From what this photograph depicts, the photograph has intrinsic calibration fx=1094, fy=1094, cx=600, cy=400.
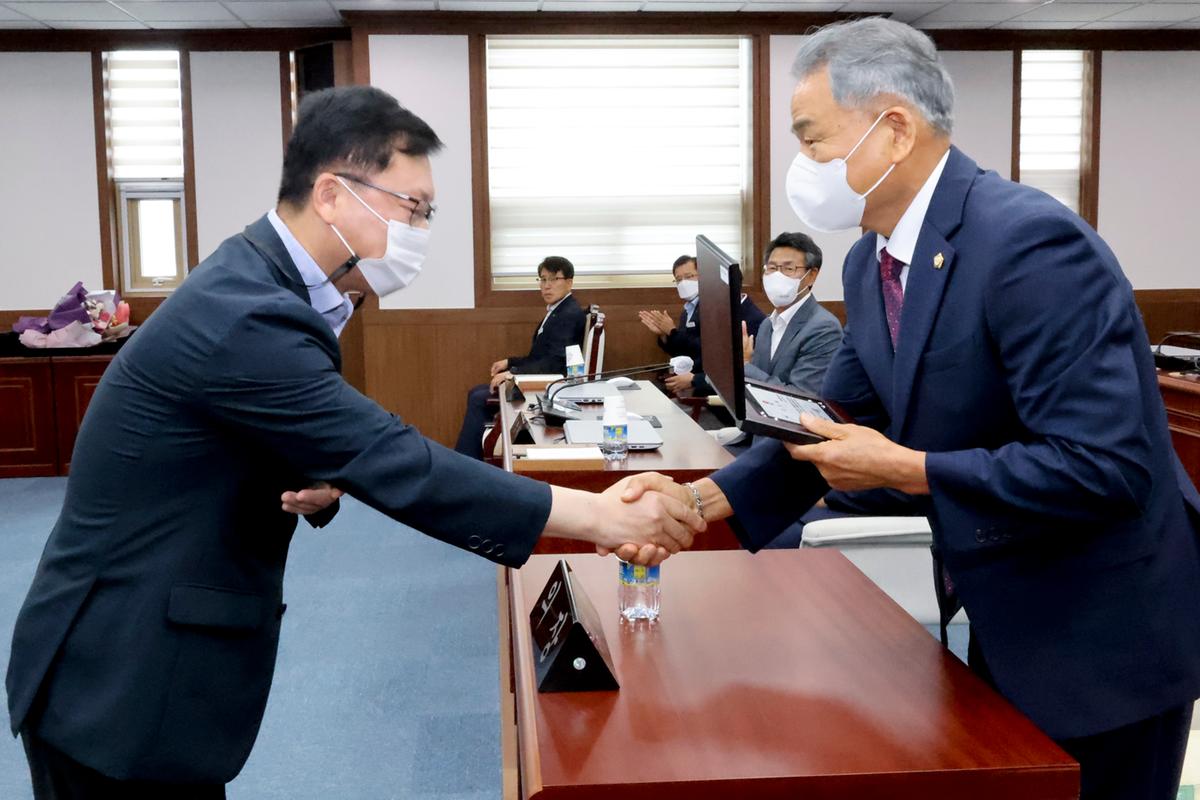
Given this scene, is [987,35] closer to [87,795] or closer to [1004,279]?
[1004,279]

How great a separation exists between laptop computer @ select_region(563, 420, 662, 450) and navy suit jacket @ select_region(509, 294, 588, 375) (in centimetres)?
255

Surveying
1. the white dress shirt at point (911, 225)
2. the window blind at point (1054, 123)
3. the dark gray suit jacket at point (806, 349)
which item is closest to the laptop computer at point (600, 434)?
the dark gray suit jacket at point (806, 349)

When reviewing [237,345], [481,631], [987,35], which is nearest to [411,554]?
[481,631]

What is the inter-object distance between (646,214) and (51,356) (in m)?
3.99

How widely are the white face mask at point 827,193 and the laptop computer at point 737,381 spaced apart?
0.16 metres

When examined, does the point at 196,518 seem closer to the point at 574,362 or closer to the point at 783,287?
the point at 783,287

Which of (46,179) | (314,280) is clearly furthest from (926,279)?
(46,179)

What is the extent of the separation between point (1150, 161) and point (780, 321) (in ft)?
16.3

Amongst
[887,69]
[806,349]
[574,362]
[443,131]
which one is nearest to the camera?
[887,69]

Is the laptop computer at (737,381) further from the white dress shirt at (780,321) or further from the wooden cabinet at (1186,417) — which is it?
the wooden cabinet at (1186,417)

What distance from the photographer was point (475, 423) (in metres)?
6.66

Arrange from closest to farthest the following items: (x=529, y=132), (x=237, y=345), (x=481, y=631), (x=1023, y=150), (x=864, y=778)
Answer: (x=864, y=778) < (x=237, y=345) < (x=481, y=631) < (x=529, y=132) < (x=1023, y=150)

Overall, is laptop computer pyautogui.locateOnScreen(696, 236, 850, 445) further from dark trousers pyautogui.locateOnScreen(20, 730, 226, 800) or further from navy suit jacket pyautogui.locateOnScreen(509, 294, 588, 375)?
navy suit jacket pyautogui.locateOnScreen(509, 294, 588, 375)

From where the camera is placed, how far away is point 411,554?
16.7ft
